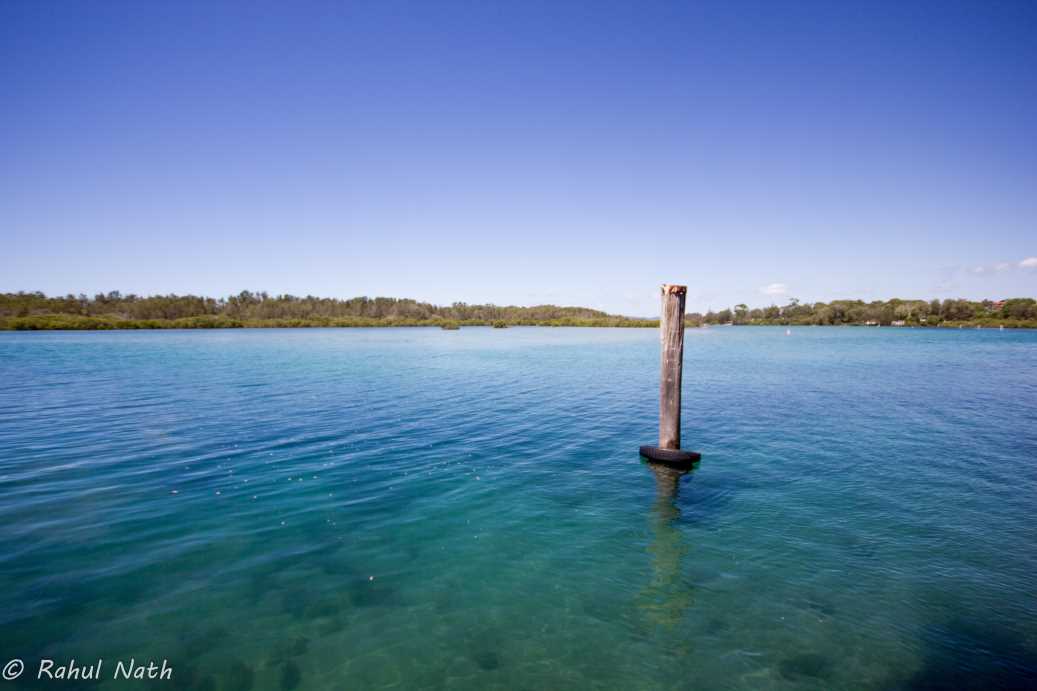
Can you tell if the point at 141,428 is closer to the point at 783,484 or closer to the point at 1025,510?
the point at 783,484

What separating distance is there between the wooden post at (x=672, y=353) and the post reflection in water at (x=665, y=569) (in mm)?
2353

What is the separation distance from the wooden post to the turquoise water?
160 cm

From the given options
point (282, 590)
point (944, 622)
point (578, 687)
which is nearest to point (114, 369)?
point (282, 590)

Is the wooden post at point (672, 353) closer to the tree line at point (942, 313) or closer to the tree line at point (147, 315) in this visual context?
the tree line at point (147, 315)

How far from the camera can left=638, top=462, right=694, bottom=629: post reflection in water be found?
6.36 metres

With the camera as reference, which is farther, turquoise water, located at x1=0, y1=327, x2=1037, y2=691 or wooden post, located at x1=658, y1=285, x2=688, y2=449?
wooden post, located at x1=658, y1=285, x2=688, y2=449

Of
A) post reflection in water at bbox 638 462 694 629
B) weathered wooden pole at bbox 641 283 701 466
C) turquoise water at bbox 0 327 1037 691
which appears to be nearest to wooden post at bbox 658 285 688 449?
weathered wooden pole at bbox 641 283 701 466

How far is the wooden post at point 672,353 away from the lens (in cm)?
1277

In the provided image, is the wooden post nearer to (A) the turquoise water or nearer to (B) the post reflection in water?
(A) the turquoise water

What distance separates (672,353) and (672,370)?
49cm

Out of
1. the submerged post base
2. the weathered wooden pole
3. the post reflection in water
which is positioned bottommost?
the post reflection in water

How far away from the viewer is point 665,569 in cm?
748

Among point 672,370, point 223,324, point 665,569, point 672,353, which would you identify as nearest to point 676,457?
point 672,370

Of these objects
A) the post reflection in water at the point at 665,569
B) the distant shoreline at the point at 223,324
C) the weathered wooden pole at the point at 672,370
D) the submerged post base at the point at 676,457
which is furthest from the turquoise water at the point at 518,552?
the distant shoreline at the point at 223,324
